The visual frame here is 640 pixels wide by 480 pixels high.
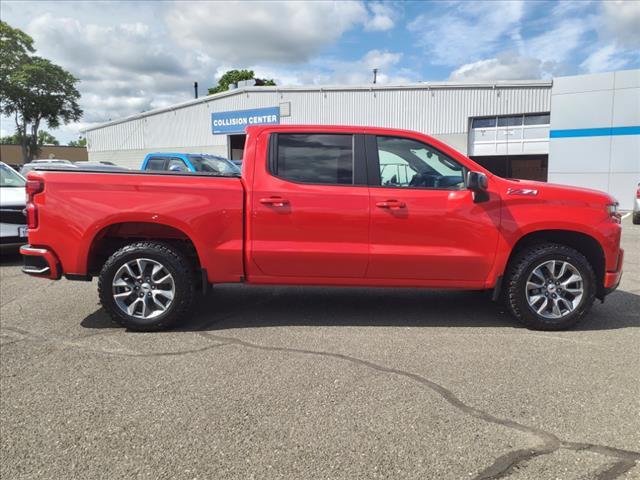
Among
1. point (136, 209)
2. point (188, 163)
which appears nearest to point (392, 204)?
point (136, 209)

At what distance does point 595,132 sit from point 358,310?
20441 millimetres

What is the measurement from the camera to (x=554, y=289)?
490cm

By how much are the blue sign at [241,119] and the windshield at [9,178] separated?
22.4 metres

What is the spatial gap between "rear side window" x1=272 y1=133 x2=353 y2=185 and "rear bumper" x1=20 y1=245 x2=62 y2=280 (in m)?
2.22

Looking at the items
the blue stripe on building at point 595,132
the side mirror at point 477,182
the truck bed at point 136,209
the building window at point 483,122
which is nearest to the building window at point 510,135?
the building window at point 483,122

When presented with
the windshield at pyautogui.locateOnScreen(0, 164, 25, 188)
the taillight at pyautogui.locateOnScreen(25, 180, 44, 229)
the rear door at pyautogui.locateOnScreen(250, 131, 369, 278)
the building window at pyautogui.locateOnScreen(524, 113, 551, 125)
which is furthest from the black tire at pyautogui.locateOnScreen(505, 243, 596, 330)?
the building window at pyautogui.locateOnScreen(524, 113, 551, 125)

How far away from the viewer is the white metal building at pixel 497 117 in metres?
21.4

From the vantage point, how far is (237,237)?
189 inches

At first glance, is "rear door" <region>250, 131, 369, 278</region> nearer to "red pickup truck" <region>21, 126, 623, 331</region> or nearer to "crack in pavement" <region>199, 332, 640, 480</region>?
"red pickup truck" <region>21, 126, 623, 331</region>

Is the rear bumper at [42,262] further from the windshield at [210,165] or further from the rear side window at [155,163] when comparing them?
the rear side window at [155,163]

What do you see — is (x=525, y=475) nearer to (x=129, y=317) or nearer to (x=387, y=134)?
(x=387, y=134)

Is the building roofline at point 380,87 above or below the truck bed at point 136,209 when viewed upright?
above

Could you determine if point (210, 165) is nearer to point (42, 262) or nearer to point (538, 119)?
point (42, 262)

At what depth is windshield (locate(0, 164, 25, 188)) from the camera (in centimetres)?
852
